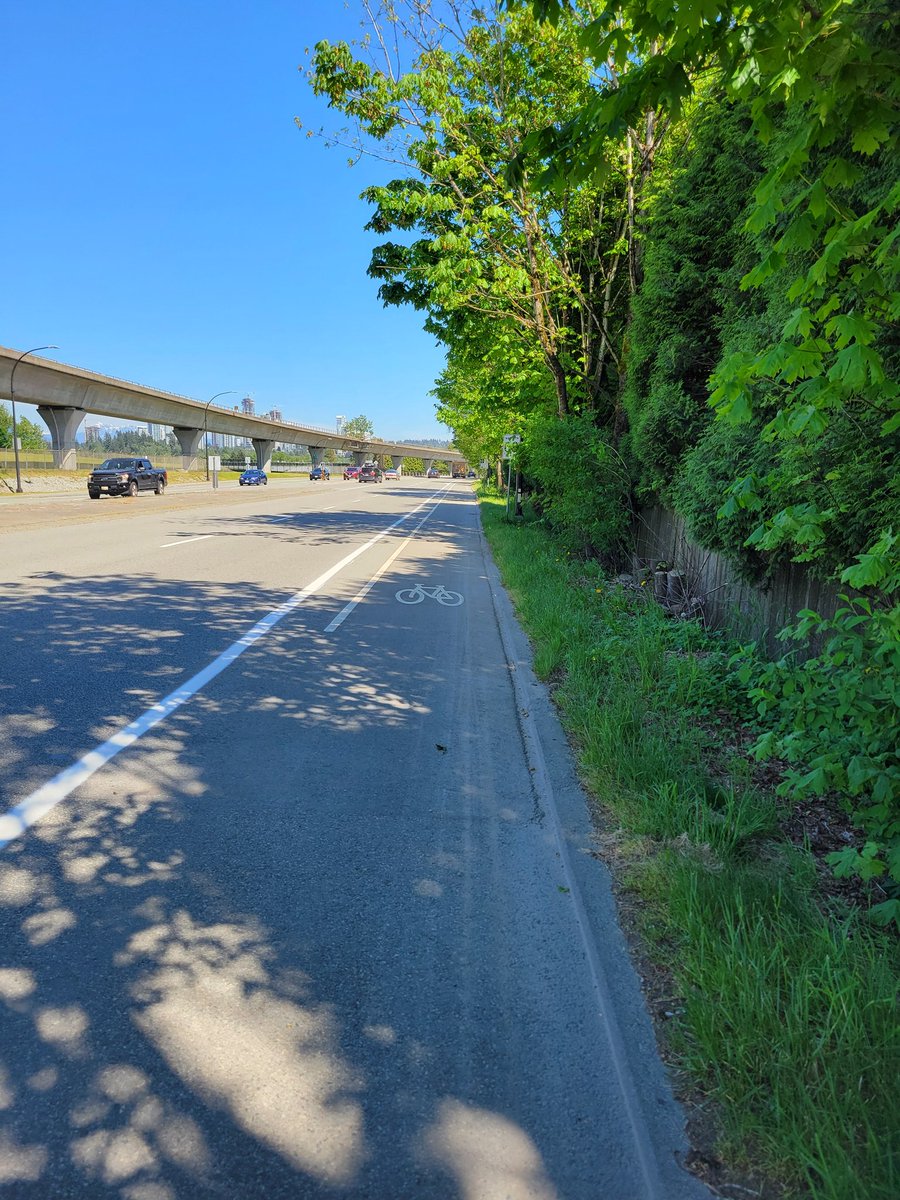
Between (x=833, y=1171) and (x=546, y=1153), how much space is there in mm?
716

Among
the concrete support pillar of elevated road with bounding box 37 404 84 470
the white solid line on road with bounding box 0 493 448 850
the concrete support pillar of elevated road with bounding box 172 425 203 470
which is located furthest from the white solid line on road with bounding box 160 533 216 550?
the concrete support pillar of elevated road with bounding box 172 425 203 470

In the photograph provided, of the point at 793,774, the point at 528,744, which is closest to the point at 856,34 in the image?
the point at 793,774

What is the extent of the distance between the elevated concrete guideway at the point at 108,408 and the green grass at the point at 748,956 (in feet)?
164

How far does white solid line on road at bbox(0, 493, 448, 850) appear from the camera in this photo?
3.68 m

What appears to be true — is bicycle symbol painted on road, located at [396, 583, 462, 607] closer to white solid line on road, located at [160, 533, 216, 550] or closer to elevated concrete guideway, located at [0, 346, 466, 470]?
white solid line on road, located at [160, 533, 216, 550]

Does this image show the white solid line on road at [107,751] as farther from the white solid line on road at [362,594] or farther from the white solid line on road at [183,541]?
the white solid line on road at [183,541]

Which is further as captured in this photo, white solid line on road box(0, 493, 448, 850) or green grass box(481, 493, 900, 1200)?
white solid line on road box(0, 493, 448, 850)

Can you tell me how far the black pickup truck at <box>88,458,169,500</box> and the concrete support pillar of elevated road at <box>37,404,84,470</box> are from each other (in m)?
17.4

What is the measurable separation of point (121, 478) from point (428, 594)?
31.0 m

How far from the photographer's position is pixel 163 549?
15.1m

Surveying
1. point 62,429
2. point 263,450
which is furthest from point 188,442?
point 62,429

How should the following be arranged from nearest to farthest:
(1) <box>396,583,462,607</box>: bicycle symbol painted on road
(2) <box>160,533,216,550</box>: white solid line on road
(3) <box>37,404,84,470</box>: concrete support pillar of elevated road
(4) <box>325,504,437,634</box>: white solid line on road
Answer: (4) <box>325,504,437,634</box>: white solid line on road
(1) <box>396,583,462,607</box>: bicycle symbol painted on road
(2) <box>160,533,216,550</box>: white solid line on road
(3) <box>37,404,84,470</box>: concrete support pillar of elevated road

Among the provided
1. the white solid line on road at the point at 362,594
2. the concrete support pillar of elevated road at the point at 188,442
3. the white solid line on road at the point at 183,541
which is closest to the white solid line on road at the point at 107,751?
the white solid line on road at the point at 362,594

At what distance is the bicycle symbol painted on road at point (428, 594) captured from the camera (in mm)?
11219
